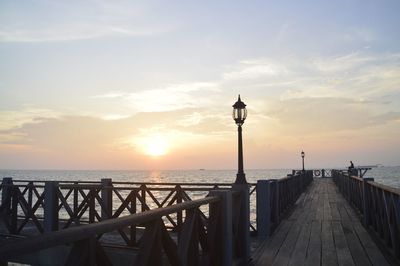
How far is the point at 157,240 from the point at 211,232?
183 cm

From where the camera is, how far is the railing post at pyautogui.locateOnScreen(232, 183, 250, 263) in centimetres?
688

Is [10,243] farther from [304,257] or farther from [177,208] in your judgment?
[304,257]

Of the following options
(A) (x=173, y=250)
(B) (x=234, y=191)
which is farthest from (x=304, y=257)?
(A) (x=173, y=250)

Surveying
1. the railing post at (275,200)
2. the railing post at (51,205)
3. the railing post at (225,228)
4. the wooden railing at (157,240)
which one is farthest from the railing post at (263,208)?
the railing post at (51,205)

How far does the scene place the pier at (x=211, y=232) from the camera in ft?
9.59

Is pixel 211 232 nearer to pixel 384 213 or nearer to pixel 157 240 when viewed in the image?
pixel 157 240

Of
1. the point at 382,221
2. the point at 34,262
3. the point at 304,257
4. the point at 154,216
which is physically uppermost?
the point at 154,216

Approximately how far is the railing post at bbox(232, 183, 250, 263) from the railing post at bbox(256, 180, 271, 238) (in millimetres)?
2500

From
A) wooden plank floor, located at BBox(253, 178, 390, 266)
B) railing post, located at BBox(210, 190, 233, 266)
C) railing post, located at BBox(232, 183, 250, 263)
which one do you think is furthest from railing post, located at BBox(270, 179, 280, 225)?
railing post, located at BBox(210, 190, 233, 266)

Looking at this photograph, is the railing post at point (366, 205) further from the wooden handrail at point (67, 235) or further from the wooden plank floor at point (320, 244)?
the wooden handrail at point (67, 235)

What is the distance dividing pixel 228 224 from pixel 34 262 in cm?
632

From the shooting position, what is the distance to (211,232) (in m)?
5.33

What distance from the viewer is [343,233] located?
934 cm

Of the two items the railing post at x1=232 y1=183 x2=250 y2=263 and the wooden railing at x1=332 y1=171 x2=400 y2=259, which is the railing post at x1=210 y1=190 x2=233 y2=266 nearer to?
the railing post at x1=232 y1=183 x2=250 y2=263
